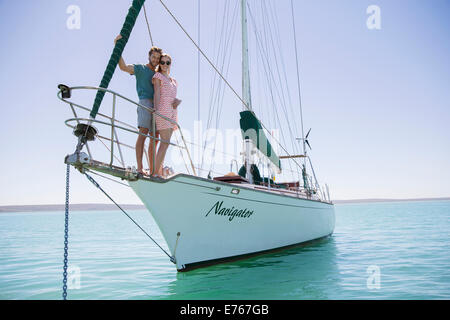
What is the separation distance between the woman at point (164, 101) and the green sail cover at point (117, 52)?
729mm

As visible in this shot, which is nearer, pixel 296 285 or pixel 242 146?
pixel 296 285

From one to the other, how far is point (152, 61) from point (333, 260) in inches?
277

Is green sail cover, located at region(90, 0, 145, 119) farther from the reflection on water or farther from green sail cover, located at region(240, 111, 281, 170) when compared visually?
green sail cover, located at region(240, 111, 281, 170)

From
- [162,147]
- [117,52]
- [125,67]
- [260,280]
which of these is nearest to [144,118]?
[162,147]

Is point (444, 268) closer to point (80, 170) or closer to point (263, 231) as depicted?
point (263, 231)

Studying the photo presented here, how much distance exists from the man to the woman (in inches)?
5.1

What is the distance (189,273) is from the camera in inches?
231

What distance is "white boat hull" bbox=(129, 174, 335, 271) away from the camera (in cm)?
527

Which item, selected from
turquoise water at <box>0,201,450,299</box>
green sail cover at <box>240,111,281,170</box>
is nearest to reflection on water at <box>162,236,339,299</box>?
turquoise water at <box>0,201,450,299</box>

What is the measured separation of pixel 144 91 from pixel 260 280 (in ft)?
14.0

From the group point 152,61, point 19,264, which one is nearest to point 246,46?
point 152,61

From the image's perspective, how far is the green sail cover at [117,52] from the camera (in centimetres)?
419

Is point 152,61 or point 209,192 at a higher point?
point 152,61
